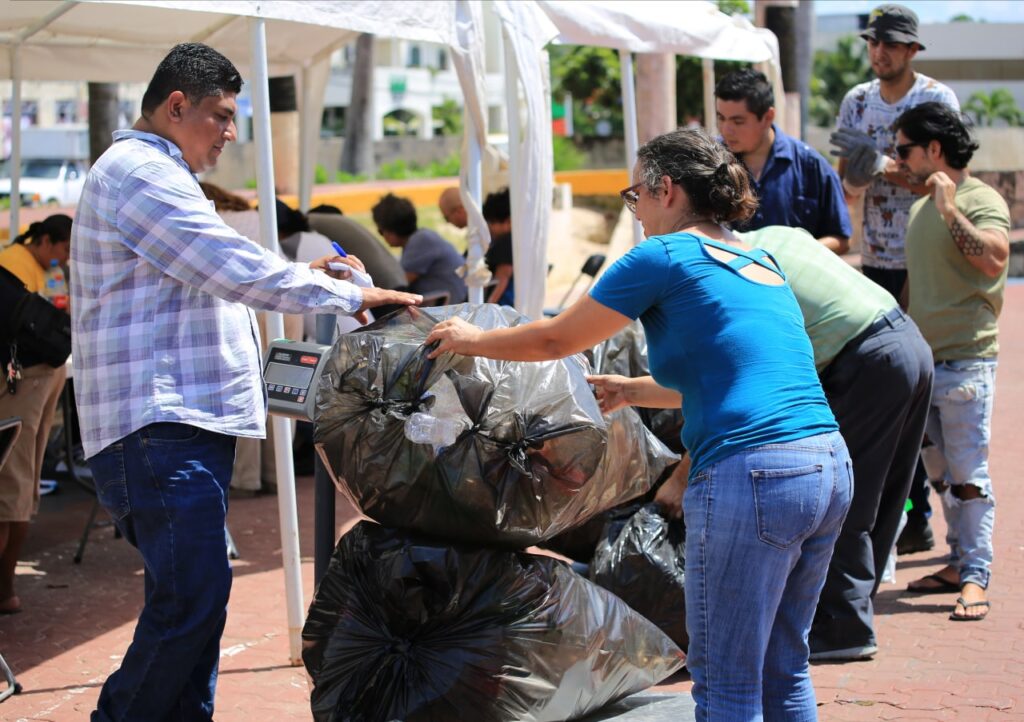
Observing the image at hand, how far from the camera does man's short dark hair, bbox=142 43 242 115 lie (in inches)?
128

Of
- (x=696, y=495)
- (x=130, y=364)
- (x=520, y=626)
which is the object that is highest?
(x=130, y=364)

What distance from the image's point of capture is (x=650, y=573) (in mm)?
4328

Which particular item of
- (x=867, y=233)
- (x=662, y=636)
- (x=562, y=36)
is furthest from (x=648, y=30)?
(x=662, y=636)

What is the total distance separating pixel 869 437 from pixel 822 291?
56cm

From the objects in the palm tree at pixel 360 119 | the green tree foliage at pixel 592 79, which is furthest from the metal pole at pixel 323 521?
the green tree foliage at pixel 592 79

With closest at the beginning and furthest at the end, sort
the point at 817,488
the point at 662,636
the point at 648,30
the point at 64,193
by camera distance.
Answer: the point at 817,488 < the point at 662,636 < the point at 648,30 < the point at 64,193

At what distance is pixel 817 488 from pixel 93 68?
6.63 meters

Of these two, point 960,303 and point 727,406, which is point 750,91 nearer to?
point 960,303

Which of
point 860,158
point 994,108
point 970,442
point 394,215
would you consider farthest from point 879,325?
point 994,108

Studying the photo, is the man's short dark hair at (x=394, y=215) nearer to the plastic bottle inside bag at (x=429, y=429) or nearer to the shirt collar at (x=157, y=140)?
the shirt collar at (x=157, y=140)

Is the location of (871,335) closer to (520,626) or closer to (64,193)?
(520,626)

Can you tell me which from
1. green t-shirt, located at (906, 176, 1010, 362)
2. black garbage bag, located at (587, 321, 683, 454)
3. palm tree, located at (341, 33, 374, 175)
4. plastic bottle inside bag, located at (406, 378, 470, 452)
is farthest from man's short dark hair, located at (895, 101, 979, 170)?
palm tree, located at (341, 33, 374, 175)

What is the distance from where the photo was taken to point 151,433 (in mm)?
3160

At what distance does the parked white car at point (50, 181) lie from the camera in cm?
2919
